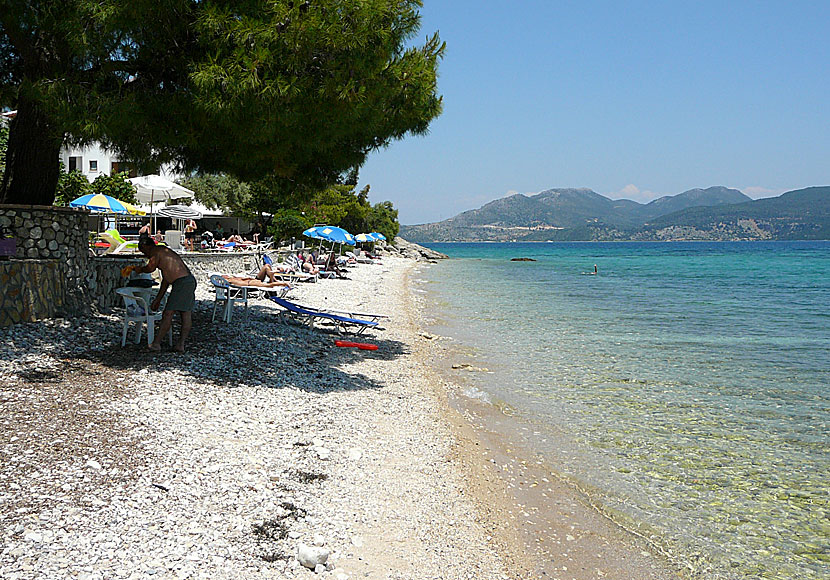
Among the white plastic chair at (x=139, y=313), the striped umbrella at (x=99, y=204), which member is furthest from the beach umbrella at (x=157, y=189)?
the white plastic chair at (x=139, y=313)

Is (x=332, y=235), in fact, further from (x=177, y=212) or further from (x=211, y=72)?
(x=211, y=72)

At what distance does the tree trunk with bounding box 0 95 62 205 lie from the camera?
912cm

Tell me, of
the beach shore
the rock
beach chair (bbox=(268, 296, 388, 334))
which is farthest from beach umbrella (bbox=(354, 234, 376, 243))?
the rock

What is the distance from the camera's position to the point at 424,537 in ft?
15.6

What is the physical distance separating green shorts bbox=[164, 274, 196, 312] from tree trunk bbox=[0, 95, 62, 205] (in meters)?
2.48

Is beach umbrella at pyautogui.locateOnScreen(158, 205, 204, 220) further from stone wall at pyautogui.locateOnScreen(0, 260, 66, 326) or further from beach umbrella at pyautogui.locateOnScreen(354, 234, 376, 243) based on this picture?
beach umbrella at pyautogui.locateOnScreen(354, 234, 376, 243)

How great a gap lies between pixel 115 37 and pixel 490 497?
259 inches

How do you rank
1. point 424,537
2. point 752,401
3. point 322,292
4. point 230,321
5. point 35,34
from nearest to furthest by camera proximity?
point 424,537 → point 35,34 → point 752,401 → point 230,321 → point 322,292

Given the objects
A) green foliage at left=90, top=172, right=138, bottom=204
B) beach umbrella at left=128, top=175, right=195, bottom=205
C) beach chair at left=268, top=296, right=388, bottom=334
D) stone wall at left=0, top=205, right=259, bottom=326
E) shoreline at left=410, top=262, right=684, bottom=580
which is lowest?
shoreline at left=410, top=262, right=684, bottom=580

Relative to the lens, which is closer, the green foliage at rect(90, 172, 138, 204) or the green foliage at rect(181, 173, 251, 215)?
the green foliage at rect(90, 172, 138, 204)

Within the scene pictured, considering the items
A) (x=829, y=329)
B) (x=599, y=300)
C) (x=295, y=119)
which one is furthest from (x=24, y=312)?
(x=599, y=300)

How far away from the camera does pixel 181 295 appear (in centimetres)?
883

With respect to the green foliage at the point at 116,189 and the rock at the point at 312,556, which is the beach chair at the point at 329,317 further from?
the green foliage at the point at 116,189

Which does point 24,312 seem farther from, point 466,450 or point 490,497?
point 490,497
